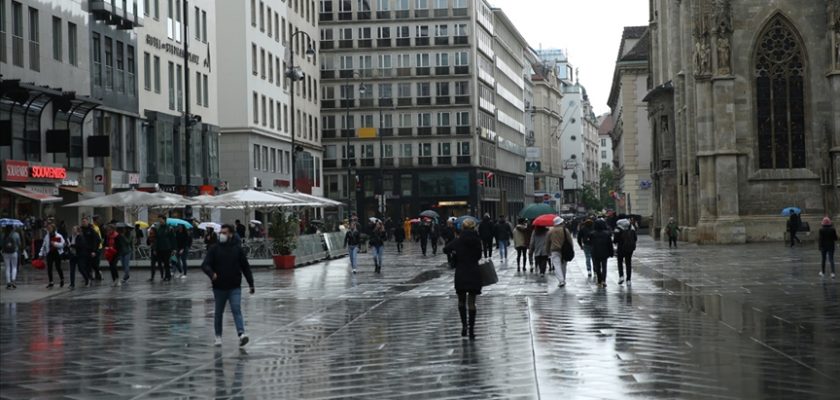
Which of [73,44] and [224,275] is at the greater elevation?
[73,44]

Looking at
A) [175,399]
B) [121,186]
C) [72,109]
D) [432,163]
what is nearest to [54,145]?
[72,109]

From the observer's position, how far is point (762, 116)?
176 ft

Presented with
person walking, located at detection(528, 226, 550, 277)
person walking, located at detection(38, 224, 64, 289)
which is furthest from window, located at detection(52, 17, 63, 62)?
person walking, located at detection(528, 226, 550, 277)

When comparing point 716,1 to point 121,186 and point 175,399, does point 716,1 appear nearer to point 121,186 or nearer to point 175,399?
point 121,186

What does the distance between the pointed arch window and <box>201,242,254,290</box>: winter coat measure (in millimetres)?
40495

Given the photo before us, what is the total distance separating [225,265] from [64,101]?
3178 centimetres

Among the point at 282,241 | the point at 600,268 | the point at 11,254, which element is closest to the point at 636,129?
the point at 282,241

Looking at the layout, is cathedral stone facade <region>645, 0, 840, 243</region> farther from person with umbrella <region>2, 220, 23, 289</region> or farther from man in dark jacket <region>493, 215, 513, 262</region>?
person with umbrella <region>2, 220, 23, 289</region>

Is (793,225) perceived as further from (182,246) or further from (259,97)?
(259,97)

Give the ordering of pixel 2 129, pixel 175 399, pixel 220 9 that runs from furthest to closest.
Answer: pixel 220 9
pixel 2 129
pixel 175 399

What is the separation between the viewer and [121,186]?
53.8 meters

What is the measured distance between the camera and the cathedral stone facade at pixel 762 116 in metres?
52.7

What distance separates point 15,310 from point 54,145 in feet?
75.0

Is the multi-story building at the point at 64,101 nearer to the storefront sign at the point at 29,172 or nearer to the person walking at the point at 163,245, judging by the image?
the storefront sign at the point at 29,172
